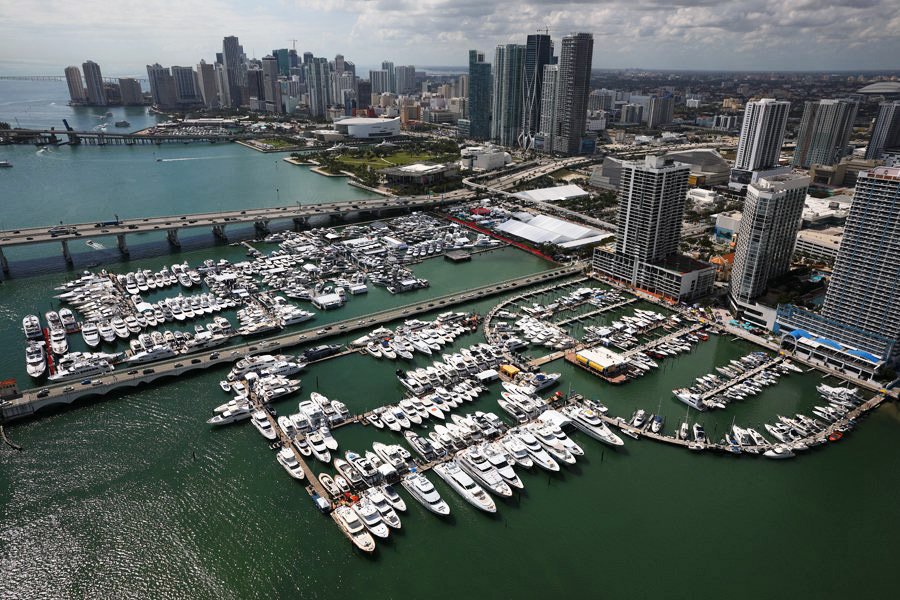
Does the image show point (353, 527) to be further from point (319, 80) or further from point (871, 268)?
point (319, 80)

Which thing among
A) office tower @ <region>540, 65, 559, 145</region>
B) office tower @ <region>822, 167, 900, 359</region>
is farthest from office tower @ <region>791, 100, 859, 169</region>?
office tower @ <region>822, 167, 900, 359</region>

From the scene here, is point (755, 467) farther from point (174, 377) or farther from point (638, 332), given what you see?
point (174, 377)

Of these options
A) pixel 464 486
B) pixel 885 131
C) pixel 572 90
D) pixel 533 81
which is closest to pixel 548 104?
pixel 533 81

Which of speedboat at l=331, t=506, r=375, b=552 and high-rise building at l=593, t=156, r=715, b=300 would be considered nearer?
speedboat at l=331, t=506, r=375, b=552

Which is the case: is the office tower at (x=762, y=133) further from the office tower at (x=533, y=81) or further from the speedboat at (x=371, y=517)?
the speedboat at (x=371, y=517)

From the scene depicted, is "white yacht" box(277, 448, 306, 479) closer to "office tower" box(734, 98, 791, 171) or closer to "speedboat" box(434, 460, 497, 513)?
"speedboat" box(434, 460, 497, 513)

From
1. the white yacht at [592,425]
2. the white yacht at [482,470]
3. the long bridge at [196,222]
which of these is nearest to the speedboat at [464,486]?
the white yacht at [482,470]

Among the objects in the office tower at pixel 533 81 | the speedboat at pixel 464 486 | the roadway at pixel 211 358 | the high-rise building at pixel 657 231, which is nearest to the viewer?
the speedboat at pixel 464 486
